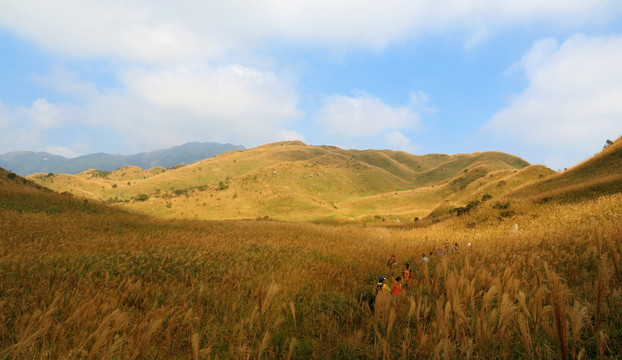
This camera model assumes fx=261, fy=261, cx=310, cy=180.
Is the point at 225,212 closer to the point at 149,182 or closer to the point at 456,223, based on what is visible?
the point at 456,223

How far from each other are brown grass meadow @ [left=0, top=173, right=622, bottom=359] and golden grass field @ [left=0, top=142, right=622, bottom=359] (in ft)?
0.08

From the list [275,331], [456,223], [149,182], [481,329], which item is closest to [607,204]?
[456,223]

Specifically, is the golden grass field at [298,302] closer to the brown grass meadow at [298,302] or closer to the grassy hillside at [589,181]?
the brown grass meadow at [298,302]

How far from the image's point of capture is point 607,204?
414 inches

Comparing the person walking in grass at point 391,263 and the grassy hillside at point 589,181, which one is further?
the grassy hillside at point 589,181

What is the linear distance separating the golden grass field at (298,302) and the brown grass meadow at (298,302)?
0.08 feet

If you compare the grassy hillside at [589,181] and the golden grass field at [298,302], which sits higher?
the grassy hillside at [589,181]

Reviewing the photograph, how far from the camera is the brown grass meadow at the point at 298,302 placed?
208 centimetres

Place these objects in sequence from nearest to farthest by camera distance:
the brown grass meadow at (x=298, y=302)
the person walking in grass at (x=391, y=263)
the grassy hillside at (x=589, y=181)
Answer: the brown grass meadow at (x=298, y=302) < the person walking in grass at (x=391, y=263) < the grassy hillside at (x=589, y=181)

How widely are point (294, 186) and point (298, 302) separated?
60911mm

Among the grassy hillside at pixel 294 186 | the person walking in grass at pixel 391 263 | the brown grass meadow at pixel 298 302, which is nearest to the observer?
the brown grass meadow at pixel 298 302

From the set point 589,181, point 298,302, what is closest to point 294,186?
point 589,181

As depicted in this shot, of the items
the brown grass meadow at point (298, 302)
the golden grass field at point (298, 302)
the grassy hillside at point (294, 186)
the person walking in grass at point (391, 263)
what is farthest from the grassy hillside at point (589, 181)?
the person walking in grass at point (391, 263)

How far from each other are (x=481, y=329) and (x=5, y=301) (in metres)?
5.30
